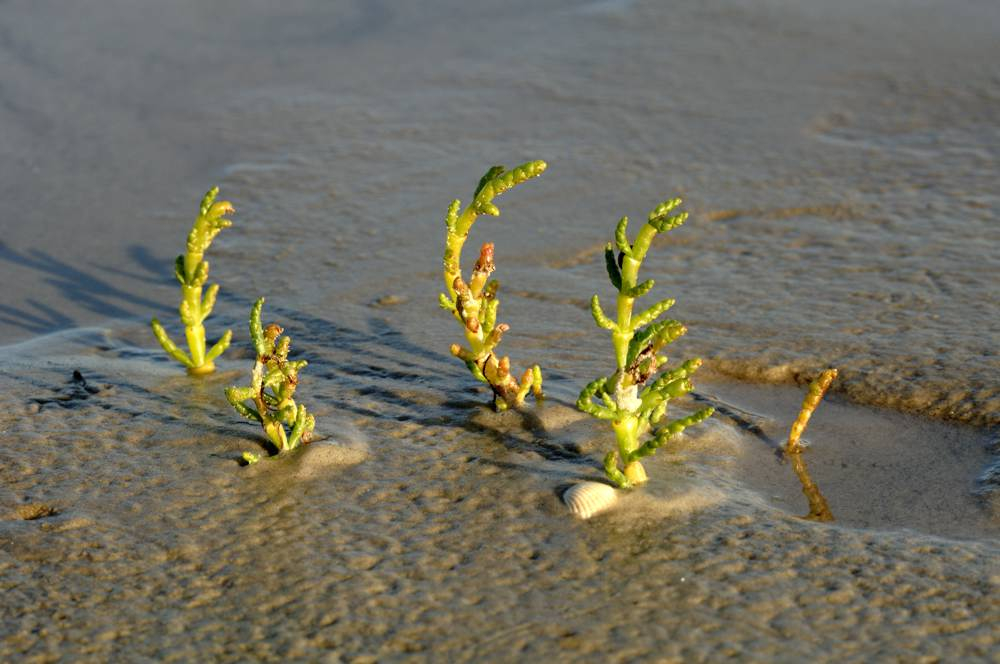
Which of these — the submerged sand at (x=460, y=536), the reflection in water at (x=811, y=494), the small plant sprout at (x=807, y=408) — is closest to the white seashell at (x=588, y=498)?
the submerged sand at (x=460, y=536)

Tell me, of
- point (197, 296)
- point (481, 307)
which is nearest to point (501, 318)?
point (481, 307)

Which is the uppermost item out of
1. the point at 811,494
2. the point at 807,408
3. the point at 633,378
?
the point at 633,378

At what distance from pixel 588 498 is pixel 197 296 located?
1.56 m

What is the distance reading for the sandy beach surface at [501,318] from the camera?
9.10 ft

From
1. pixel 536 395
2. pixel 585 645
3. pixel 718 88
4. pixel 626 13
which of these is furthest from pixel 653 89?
pixel 585 645

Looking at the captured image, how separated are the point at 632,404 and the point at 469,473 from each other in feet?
1.58

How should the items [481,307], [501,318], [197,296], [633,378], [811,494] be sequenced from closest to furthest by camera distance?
[633,378] → [811,494] → [481,307] → [197,296] → [501,318]

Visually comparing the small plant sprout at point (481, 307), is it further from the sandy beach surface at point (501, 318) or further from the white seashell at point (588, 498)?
the white seashell at point (588, 498)

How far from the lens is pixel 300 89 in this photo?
22.9 feet

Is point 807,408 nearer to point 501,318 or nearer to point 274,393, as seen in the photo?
point 501,318

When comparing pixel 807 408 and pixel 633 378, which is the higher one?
pixel 633 378

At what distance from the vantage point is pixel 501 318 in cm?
455

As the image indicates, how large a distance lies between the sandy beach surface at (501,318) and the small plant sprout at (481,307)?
88mm

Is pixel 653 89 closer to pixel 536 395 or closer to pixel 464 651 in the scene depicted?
pixel 536 395
